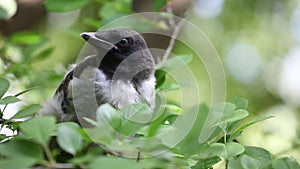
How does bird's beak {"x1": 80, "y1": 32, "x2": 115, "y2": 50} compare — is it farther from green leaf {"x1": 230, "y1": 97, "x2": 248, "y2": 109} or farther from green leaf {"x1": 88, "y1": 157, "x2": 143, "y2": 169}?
green leaf {"x1": 88, "y1": 157, "x2": 143, "y2": 169}

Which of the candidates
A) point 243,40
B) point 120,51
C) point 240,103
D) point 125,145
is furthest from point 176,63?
point 243,40

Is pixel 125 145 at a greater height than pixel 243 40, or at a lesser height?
greater

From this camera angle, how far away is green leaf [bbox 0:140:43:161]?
0.57 meters

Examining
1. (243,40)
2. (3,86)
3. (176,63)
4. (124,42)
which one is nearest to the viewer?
(3,86)

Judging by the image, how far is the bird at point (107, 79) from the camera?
1.17 metres

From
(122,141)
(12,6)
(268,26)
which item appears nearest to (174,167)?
(122,141)

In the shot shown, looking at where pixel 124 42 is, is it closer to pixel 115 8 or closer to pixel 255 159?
pixel 115 8

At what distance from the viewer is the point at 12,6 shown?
5.63 feet

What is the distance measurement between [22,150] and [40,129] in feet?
0.09

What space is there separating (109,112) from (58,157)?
0.51ft

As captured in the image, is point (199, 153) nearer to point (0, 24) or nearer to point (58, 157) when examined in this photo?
point (58, 157)

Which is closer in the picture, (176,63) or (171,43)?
(176,63)

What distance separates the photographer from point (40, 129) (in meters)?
0.59

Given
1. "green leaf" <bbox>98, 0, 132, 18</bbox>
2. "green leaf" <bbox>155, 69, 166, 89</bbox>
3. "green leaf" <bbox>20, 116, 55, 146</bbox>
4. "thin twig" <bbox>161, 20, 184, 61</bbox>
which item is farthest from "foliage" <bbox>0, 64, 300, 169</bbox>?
"green leaf" <bbox>98, 0, 132, 18</bbox>
